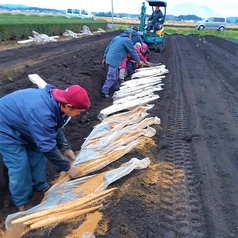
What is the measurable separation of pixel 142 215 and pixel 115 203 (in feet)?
1.11

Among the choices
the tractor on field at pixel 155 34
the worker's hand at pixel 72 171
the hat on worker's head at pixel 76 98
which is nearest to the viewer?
the hat on worker's head at pixel 76 98

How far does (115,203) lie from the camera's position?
12.4 feet

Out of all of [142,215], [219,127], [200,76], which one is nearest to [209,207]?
[142,215]

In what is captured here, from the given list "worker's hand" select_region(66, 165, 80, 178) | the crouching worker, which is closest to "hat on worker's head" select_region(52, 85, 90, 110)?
the crouching worker

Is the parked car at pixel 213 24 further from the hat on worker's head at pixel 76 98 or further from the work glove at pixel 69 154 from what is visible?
the hat on worker's head at pixel 76 98

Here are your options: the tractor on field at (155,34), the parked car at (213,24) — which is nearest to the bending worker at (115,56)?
the tractor on field at (155,34)

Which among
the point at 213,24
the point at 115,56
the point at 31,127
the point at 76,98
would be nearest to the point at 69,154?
the point at 31,127

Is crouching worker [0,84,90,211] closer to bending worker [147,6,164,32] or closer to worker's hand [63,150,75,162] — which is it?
worker's hand [63,150,75,162]

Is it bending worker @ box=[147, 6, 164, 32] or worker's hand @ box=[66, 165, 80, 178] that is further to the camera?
bending worker @ box=[147, 6, 164, 32]

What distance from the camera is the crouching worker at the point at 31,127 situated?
11.3ft

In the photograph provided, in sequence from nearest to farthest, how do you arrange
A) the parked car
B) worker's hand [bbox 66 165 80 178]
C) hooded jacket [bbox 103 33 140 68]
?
worker's hand [bbox 66 165 80 178] < hooded jacket [bbox 103 33 140 68] < the parked car

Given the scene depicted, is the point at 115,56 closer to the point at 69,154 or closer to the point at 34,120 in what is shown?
the point at 69,154

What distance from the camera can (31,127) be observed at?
344 centimetres

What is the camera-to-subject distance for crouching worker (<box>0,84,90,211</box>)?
3436mm
